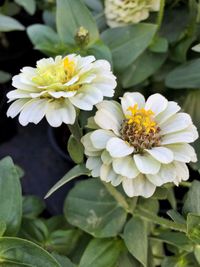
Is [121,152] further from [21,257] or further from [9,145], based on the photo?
[9,145]

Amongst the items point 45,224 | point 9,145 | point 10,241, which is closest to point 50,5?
point 9,145

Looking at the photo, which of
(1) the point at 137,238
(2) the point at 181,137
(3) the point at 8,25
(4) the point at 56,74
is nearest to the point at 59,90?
(4) the point at 56,74

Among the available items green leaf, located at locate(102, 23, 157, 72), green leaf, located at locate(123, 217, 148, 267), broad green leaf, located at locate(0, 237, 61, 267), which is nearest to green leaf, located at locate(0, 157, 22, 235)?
broad green leaf, located at locate(0, 237, 61, 267)

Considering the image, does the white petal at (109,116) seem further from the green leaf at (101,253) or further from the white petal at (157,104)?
the green leaf at (101,253)

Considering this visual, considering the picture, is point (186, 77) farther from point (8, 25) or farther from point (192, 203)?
point (8, 25)

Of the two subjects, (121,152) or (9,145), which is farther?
(9,145)

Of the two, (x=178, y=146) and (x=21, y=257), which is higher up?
(x=178, y=146)

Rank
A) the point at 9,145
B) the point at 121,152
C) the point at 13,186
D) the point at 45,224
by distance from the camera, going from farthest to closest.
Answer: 1. the point at 9,145
2. the point at 45,224
3. the point at 13,186
4. the point at 121,152
